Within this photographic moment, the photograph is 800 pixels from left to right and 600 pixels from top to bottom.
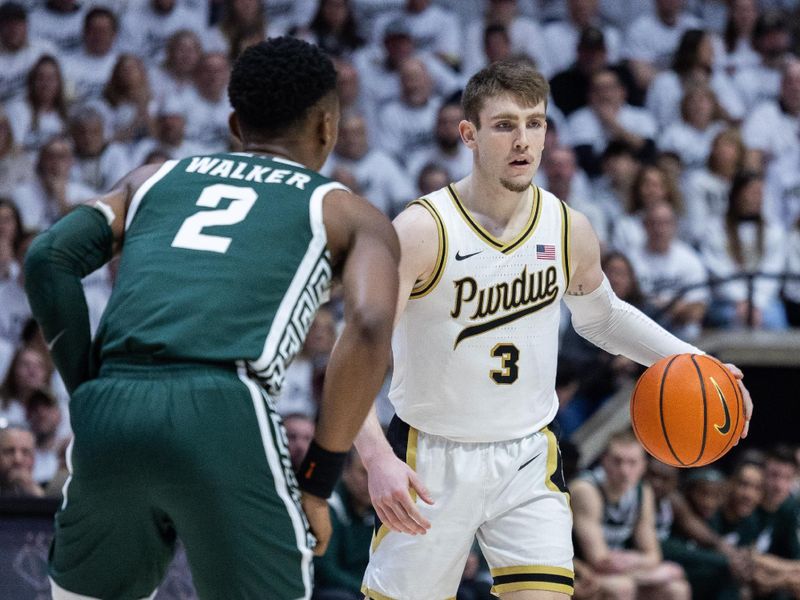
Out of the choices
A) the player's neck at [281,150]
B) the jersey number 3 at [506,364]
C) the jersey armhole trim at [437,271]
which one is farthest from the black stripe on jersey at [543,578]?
the player's neck at [281,150]

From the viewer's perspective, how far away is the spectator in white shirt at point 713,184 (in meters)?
11.0

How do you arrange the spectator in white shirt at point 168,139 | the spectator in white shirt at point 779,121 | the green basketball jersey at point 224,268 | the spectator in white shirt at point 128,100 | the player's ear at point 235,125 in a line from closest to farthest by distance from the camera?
the green basketball jersey at point 224,268 < the player's ear at point 235,125 < the spectator in white shirt at point 168,139 < the spectator in white shirt at point 128,100 < the spectator in white shirt at point 779,121

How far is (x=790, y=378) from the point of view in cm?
1130

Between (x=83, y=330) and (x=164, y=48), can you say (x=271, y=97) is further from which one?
(x=164, y=48)

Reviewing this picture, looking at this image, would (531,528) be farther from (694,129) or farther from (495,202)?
(694,129)

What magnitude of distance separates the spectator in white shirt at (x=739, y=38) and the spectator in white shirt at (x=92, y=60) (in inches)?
227

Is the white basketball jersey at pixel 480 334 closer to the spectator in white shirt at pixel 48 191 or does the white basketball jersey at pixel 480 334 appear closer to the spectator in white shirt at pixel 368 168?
the spectator in white shirt at pixel 48 191

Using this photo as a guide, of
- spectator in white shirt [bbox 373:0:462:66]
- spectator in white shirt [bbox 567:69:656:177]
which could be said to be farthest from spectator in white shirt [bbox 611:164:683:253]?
spectator in white shirt [bbox 373:0:462:66]

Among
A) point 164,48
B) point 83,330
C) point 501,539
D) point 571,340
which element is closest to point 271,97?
point 83,330

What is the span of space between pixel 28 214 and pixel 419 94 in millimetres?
A: 3365

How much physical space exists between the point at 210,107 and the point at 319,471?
7.43 m

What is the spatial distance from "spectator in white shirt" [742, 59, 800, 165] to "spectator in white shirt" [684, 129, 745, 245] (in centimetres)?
48

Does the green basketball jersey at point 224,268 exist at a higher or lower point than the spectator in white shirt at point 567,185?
higher

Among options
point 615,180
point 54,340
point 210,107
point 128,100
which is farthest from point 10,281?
point 54,340
